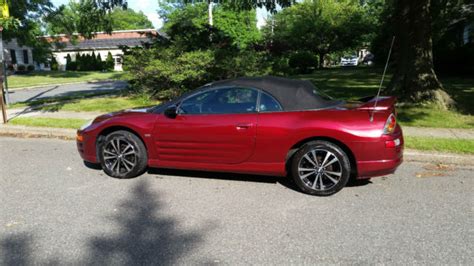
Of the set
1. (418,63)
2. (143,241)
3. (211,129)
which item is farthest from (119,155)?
(418,63)

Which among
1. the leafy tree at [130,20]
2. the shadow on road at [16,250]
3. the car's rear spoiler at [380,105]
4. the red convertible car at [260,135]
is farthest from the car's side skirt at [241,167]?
the leafy tree at [130,20]

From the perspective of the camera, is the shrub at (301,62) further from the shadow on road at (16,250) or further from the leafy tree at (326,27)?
the shadow on road at (16,250)

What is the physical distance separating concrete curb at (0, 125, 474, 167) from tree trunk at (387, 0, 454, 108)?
14.1 feet

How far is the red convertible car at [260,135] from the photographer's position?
185 inches

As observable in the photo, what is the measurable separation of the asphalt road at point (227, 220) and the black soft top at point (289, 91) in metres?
1.11

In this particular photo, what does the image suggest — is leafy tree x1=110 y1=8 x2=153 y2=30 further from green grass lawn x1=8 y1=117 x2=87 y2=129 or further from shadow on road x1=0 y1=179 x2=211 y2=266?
shadow on road x1=0 y1=179 x2=211 y2=266

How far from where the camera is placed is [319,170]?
478cm

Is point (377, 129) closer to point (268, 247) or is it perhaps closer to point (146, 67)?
point (268, 247)

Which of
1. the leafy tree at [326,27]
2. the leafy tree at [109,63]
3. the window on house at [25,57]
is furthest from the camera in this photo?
the leafy tree at [109,63]

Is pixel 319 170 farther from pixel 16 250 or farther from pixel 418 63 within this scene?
pixel 418 63

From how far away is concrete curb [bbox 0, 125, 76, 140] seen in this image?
29.0ft

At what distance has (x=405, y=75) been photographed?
424 inches

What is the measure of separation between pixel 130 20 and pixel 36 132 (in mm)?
92696

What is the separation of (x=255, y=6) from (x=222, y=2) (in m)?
1.21
